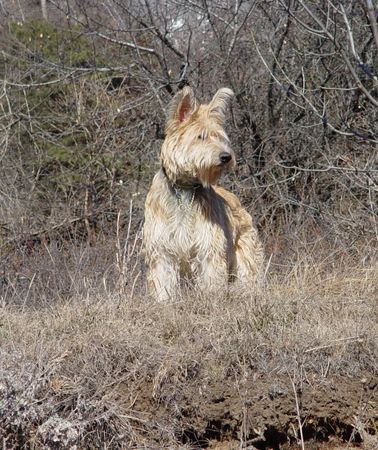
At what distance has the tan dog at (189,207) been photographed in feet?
22.7

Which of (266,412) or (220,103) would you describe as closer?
(266,412)

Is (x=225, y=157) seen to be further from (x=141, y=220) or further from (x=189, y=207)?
(x=141, y=220)

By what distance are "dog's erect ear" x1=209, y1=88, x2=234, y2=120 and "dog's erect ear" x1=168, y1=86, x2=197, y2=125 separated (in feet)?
0.60

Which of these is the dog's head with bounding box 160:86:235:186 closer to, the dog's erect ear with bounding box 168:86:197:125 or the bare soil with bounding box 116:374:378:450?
the dog's erect ear with bounding box 168:86:197:125

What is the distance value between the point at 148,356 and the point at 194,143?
2.25 metres

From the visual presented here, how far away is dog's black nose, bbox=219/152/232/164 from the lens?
6.95 meters

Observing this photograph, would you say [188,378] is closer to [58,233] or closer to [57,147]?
[58,233]

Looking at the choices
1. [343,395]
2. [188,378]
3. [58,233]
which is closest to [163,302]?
[188,378]

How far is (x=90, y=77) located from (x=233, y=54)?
2.55 m

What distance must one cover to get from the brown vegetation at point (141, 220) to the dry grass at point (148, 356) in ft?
0.04

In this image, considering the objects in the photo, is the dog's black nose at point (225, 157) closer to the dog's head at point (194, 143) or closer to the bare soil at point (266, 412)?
the dog's head at point (194, 143)

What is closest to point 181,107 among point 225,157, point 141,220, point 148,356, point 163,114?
point 225,157

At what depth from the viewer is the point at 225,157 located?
6.99 m

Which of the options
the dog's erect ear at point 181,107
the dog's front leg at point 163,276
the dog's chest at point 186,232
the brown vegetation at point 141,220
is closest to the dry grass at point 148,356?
the brown vegetation at point 141,220
